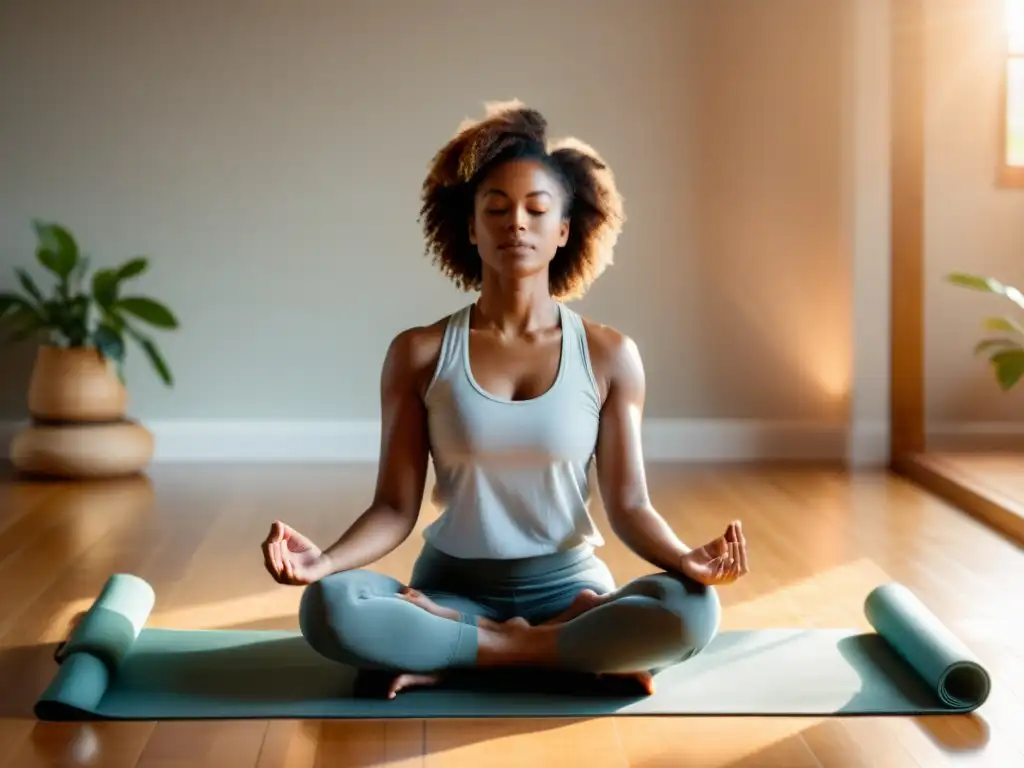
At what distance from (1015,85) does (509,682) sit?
10.7 ft

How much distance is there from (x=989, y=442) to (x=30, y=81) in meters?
3.39

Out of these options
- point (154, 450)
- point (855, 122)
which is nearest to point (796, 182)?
point (855, 122)

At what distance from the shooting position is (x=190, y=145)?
191 inches

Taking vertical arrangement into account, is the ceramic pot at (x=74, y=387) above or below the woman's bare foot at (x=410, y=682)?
above

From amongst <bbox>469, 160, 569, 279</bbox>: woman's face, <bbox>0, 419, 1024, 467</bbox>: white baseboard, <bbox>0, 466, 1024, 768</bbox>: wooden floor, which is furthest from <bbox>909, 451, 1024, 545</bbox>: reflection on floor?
<bbox>469, 160, 569, 279</bbox>: woman's face

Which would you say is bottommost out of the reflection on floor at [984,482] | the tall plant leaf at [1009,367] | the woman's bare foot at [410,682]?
the reflection on floor at [984,482]

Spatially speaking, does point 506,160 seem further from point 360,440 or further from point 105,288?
point 360,440

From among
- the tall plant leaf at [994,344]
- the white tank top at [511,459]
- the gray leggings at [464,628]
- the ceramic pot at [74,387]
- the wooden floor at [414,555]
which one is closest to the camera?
the wooden floor at [414,555]

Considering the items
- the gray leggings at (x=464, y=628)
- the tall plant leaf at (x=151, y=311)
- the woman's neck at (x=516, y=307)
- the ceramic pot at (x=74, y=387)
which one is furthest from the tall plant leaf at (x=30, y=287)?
the gray leggings at (x=464, y=628)

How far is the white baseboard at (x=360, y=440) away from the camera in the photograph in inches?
193

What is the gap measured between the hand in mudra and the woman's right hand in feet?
1.73

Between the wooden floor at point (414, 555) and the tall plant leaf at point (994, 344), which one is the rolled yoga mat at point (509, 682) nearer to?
the wooden floor at point (414, 555)

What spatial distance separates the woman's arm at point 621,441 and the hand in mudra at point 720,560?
5.5 inches

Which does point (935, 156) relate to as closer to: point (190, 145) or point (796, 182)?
point (796, 182)
